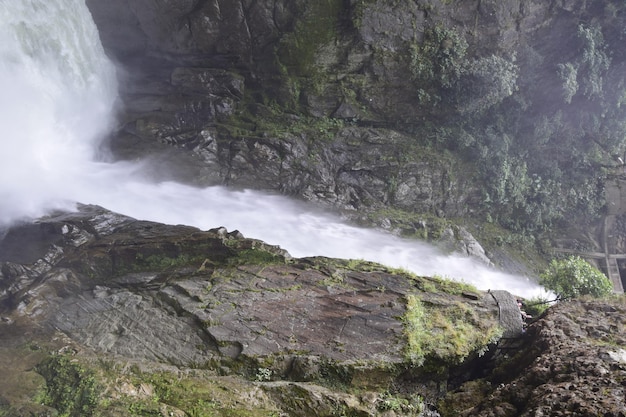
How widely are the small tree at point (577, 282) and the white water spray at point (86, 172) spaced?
373 centimetres

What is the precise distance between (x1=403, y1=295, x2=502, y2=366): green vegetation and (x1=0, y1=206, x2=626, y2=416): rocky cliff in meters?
0.03

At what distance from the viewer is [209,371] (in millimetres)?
8656

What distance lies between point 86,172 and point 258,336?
1079 cm

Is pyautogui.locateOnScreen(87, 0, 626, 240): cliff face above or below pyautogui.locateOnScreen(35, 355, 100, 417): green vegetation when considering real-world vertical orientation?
above

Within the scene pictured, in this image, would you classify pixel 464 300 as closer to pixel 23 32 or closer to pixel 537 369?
pixel 537 369

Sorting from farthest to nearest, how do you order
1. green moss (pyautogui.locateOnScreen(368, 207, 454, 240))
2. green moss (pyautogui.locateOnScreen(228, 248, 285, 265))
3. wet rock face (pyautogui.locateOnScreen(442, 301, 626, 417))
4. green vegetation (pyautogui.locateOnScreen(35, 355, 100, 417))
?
green moss (pyautogui.locateOnScreen(368, 207, 454, 240)) < green moss (pyautogui.locateOnScreen(228, 248, 285, 265)) < green vegetation (pyautogui.locateOnScreen(35, 355, 100, 417)) < wet rock face (pyautogui.locateOnScreen(442, 301, 626, 417))

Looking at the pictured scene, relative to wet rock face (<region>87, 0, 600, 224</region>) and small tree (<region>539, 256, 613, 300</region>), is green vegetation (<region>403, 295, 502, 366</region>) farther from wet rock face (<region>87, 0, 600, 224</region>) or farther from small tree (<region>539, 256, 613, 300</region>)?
wet rock face (<region>87, 0, 600, 224</region>)

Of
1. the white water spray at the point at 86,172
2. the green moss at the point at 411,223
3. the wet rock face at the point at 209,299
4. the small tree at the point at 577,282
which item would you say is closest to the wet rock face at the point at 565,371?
the wet rock face at the point at 209,299

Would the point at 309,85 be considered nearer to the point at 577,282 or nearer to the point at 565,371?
the point at 577,282

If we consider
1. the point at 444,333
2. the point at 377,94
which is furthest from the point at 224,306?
the point at 377,94

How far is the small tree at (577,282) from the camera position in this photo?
1322 cm

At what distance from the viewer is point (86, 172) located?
54.4ft

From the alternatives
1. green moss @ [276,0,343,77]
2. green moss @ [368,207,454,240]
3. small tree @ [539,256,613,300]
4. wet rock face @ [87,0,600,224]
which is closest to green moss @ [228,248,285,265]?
wet rock face @ [87,0,600,224]

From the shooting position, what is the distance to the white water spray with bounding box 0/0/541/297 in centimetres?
1455
